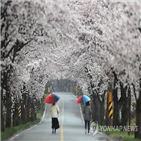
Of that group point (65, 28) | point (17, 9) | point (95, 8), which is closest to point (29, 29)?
point (65, 28)

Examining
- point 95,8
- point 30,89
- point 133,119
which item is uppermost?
point 95,8

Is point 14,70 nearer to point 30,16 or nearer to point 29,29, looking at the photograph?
point 29,29

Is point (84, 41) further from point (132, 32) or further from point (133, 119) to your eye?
point (133, 119)

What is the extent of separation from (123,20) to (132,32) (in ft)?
1.95

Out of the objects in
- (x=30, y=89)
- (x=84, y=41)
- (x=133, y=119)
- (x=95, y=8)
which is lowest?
(x=133, y=119)

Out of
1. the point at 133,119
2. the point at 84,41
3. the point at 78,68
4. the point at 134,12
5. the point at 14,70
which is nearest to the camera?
the point at 134,12

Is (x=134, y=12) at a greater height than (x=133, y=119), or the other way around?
(x=134, y=12)

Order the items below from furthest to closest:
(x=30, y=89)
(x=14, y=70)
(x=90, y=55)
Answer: (x=30, y=89) → (x=90, y=55) → (x=14, y=70)

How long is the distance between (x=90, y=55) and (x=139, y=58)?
1382 cm

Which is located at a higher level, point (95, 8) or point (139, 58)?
point (95, 8)

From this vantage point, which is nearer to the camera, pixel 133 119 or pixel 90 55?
pixel 90 55

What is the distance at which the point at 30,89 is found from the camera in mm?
40938

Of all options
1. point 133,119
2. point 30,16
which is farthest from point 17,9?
point 133,119

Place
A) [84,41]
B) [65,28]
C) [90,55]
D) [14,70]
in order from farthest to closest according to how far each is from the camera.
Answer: [90,55], [84,41], [14,70], [65,28]
